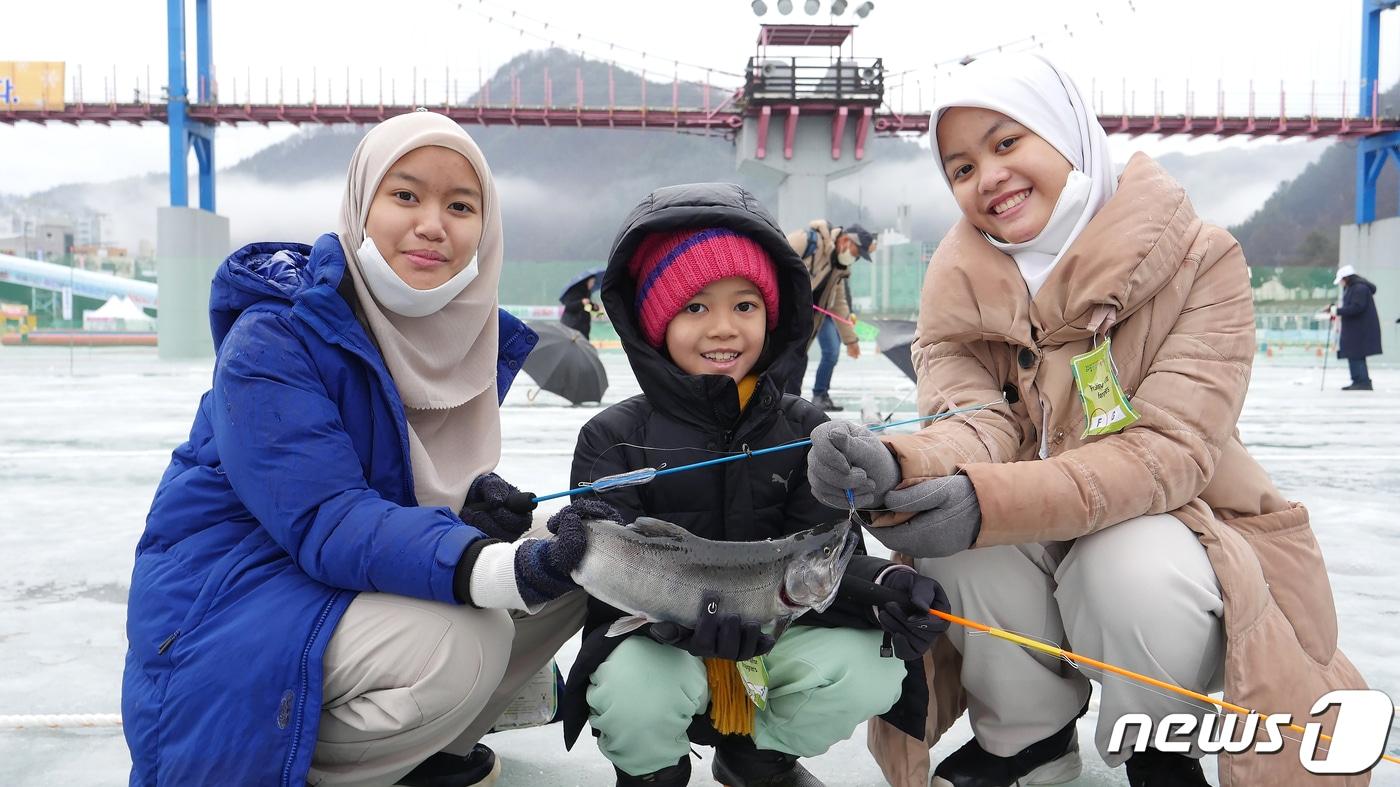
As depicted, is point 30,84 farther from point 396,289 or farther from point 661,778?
point 661,778

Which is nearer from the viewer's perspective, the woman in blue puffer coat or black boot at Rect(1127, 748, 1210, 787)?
the woman in blue puffer coat

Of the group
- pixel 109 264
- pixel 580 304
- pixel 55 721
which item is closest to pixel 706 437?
pixel 55 721

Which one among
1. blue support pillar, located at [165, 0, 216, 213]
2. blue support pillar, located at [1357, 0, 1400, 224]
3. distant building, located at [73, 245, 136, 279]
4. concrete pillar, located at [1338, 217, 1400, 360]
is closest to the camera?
concrete pillar, located at [1338, 217, 1400, 360]

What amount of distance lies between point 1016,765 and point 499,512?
90 cm

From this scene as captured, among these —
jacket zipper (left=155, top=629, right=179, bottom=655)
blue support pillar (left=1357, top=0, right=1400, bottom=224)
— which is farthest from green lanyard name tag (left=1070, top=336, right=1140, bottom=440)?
blue support pillar (left=1357, top=0, right=1400, bottom=224)

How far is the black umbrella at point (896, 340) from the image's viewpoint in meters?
6.71

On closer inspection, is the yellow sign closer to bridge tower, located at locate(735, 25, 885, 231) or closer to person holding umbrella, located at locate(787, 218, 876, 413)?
bridge tower, located at locate(735, 25, 885, 231)

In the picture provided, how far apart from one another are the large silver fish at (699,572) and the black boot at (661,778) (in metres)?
0.24

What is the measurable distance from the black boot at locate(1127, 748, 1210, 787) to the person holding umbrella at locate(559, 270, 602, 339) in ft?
22.4

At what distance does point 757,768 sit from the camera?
148 centimetres

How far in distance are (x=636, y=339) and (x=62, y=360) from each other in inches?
687

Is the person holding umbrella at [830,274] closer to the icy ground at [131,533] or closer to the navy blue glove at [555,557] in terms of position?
the icy ground at [131,533]

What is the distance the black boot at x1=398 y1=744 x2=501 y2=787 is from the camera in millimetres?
1554

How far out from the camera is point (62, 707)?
5.97 feet
